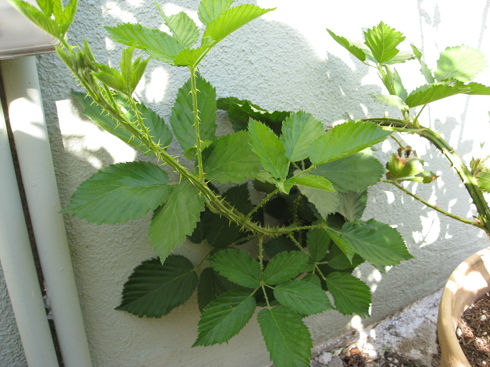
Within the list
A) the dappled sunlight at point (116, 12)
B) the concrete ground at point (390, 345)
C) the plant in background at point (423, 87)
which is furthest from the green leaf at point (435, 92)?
Answer: the concrete ground at point (390, 345)

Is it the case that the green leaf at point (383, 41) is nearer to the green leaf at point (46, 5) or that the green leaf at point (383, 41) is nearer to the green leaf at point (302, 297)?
the green leaf at point (302, 297)

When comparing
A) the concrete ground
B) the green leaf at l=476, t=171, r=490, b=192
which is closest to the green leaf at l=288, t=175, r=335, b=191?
the green leaf at l=476, t=171, r=490, b=192

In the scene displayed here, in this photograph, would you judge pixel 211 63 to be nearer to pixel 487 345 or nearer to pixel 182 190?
pixel 182 190

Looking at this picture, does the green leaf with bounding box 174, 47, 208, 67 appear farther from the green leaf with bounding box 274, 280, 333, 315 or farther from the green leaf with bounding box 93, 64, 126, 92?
the green leaf with bounding box 274, 280, 333, 315

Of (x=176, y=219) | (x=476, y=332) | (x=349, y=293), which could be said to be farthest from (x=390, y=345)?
(x=176, y=219)

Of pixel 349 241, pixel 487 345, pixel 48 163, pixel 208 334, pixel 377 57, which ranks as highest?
pixel 377 57

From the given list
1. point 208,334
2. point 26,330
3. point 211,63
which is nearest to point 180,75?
point 211,63

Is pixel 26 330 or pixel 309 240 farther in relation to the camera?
pixel 309 240

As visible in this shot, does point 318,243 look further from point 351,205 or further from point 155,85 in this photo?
point 155,85
